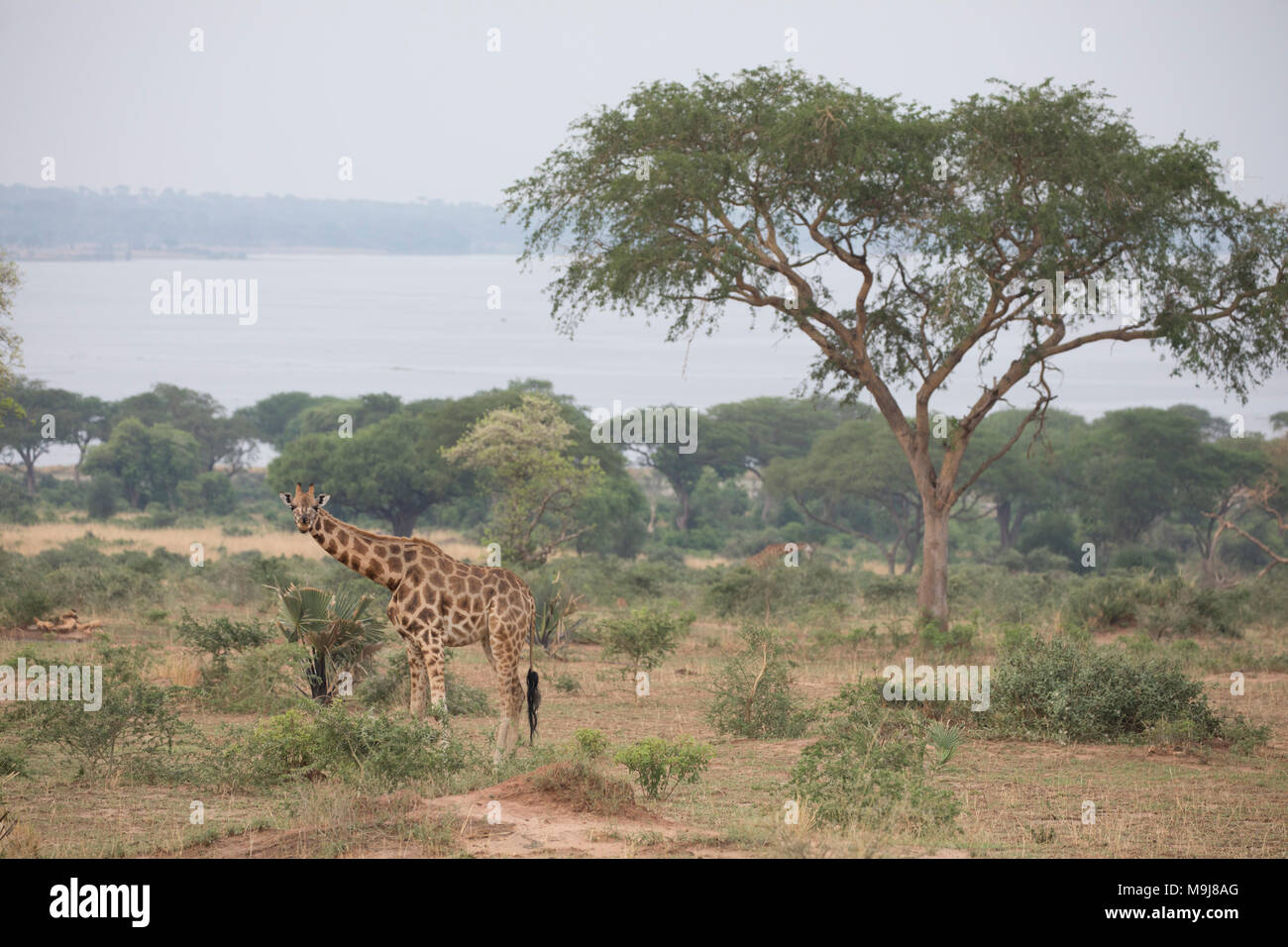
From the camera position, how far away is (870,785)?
875 cm

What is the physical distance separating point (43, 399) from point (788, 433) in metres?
32.8

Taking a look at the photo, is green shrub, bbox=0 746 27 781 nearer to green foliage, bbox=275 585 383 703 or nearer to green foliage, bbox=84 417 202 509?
green foliage, bbox=275 585 383 703

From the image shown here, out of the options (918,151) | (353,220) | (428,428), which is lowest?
(428,428)

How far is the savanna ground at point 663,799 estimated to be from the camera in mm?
7820

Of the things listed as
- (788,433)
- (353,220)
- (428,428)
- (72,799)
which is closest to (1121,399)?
(788,433)

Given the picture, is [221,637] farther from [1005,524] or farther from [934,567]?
[1005,524]

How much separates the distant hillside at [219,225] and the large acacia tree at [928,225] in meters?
103

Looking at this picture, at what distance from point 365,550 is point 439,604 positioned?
0.83 m

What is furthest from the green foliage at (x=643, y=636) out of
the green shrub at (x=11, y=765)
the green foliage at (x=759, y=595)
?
the green shrub at (x=11, y=765)

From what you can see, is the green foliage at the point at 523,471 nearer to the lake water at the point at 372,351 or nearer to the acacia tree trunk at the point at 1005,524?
the acacia tree trunk at the point at 1005,524

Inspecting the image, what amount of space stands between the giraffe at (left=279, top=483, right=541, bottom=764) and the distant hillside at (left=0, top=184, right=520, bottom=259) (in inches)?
4359

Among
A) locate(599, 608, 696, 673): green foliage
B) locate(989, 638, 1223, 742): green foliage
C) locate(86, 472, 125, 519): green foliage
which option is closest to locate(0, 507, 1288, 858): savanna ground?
locate(989, 638, 1223, 742): green foliage
